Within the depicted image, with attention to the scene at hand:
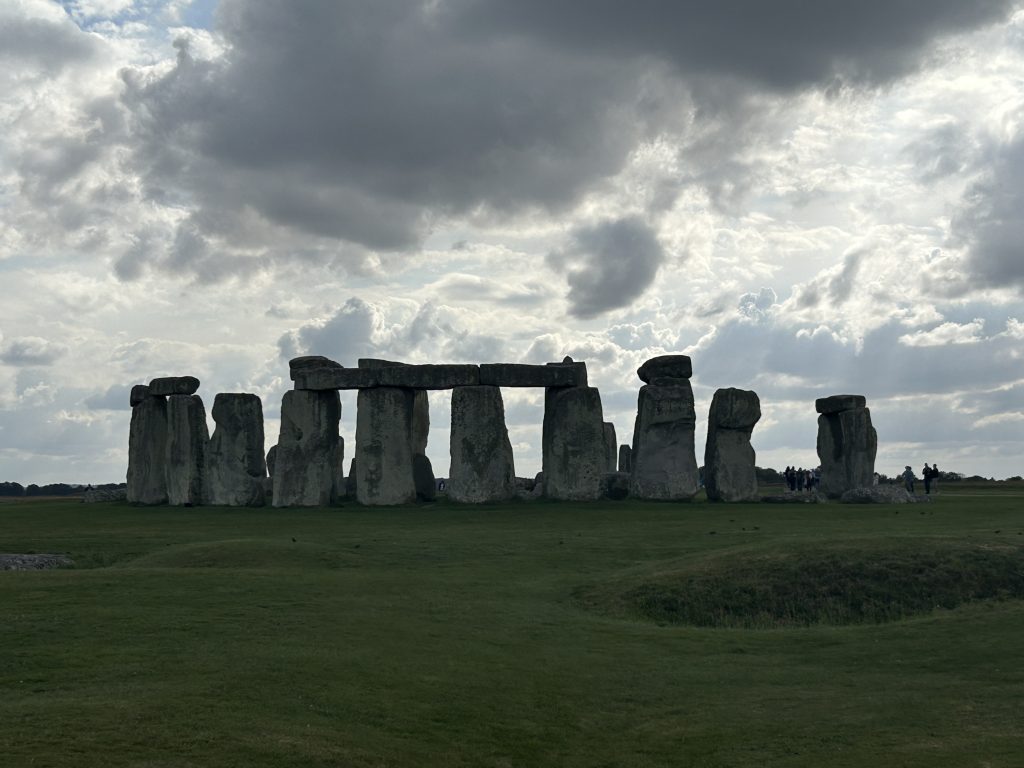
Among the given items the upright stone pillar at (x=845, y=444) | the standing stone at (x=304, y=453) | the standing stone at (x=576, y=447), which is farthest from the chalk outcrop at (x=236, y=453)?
the upright stone pillar at (x=845, y=444)

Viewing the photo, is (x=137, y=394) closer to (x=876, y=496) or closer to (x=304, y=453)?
(x=304, y=453)

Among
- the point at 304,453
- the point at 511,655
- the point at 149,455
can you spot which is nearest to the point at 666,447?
the point at 304,453

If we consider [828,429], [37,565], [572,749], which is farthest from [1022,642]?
[828,429]

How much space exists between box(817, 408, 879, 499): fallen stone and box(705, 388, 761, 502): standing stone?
432 centimetres

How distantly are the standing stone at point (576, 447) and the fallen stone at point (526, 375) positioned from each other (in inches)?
19.3

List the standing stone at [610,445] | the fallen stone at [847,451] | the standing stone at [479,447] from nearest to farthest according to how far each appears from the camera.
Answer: the standing stone at [479,447] < the fallen stone at [847,451] < the standing stone at [610,445]

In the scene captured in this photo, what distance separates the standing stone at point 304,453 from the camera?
4312cm

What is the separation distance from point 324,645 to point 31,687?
413 cm

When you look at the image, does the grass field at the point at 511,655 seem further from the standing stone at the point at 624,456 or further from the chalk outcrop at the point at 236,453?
the standing stone at the point at 624,456

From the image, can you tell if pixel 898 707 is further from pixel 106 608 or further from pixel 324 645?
pixel 106 608

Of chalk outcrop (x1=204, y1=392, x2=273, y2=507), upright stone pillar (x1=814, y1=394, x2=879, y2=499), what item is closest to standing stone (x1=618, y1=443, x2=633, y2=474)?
upright stone pillar (x1=814, y1=394, x2=879, y2=499)

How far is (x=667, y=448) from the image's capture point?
139 ft

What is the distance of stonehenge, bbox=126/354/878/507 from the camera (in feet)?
137

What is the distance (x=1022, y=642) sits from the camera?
56.4ft
